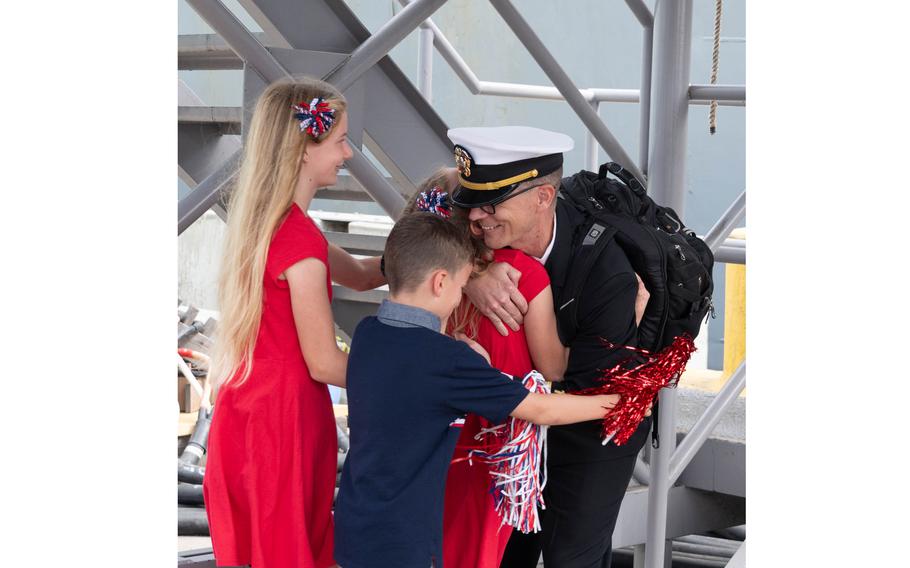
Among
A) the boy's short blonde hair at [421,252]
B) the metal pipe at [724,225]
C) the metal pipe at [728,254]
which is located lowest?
the boy's short blonde hair at [421,252]

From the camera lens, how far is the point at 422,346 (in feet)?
6.71

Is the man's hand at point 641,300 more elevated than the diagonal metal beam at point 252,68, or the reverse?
the diagonal metal beam at point 252,68

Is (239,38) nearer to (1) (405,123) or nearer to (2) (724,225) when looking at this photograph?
(1) (405,123)

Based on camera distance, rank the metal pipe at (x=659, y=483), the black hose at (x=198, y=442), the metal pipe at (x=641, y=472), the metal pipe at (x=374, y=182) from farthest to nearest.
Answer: the black hose at (x=198, y=442)
the metal pipe at (x=641, y=472)
the metal pipe at (x=659, y=483)
the metal pipe at (x=374, y=182)

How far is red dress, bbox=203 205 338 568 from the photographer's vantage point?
226cm

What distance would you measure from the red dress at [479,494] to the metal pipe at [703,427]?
1.33 meters

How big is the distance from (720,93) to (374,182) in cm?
116

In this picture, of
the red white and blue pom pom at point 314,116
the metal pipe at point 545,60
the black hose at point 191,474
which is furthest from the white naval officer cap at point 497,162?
the black hose at point 191,474

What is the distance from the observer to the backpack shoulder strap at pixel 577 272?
229cm

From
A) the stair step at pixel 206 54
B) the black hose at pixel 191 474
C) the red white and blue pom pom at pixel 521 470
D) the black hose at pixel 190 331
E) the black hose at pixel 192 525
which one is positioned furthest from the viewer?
the black hose at pixel 190 331

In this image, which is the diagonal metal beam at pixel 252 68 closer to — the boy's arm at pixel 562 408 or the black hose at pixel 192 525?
the boy's arm at pixel 562 408
